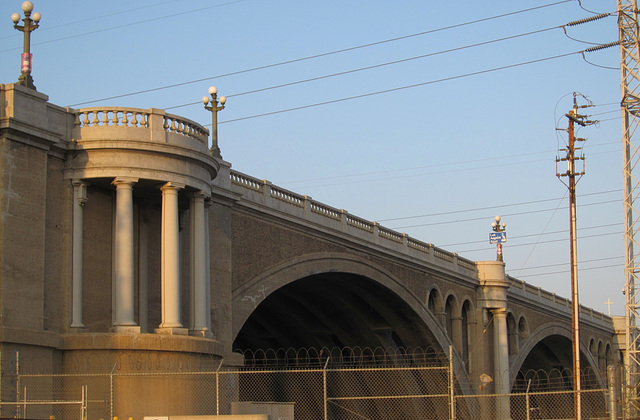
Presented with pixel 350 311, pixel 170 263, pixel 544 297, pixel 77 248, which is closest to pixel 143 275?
pixel 170 263

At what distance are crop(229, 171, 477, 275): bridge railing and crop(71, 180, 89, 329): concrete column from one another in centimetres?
836

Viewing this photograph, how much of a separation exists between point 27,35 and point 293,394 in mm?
30168

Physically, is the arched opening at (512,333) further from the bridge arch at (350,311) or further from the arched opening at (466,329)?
the bridge arch at (350,311)

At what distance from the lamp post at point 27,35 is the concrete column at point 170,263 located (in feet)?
17.1

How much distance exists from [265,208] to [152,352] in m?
11.4

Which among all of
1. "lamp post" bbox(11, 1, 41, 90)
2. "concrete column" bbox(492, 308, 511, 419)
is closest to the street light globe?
"lamp post" bbox(11, 1, 41, 90)

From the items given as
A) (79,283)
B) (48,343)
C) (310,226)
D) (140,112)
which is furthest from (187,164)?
(310,226)

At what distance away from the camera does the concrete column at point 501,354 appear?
199 feet

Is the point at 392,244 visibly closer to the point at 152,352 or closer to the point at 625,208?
the point at 625,208

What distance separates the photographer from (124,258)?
3086cm

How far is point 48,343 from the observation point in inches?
1152

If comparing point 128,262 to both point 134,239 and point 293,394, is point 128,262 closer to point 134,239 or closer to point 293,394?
point 134,239

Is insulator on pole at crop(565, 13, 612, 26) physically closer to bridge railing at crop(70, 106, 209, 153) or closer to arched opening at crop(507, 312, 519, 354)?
bridge railing at crop(70, 106, 209, 153)

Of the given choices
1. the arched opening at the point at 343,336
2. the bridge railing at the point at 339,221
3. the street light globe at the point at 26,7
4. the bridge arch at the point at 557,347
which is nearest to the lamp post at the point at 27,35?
the street light globe at the point at 26,7
